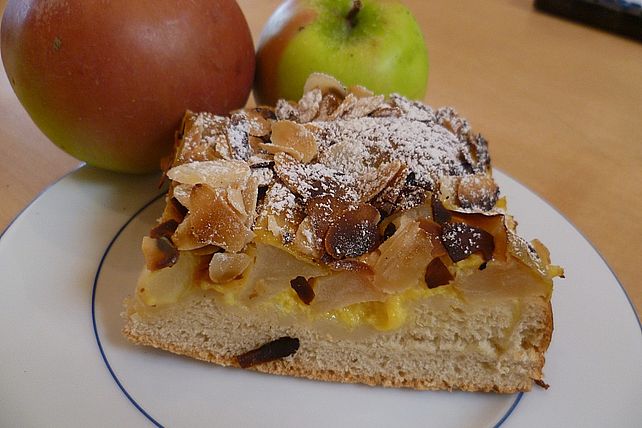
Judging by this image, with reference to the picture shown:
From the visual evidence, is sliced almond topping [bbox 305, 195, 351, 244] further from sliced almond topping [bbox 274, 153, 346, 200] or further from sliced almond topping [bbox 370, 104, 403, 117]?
sliced almond topping [bbox 370, 104, 403, 117]

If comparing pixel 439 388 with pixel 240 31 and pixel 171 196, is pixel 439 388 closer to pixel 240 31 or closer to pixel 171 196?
pixel 171 196

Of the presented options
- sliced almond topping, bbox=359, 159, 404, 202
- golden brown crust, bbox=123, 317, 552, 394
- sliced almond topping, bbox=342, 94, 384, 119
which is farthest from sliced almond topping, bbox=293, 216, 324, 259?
sliced almond topping, bbox=342, 94, 384, 119

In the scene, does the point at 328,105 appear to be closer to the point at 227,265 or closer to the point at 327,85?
the point at 327,85

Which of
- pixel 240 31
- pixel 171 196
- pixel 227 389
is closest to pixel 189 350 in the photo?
pixel 227 389

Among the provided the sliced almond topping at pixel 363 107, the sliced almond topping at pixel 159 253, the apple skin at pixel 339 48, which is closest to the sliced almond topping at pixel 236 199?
the sliced almond topping at pixel 159 253

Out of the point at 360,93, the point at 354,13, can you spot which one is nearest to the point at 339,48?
the point at 354,13
